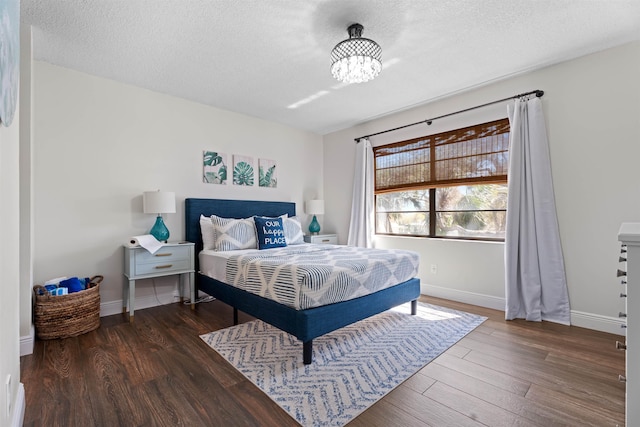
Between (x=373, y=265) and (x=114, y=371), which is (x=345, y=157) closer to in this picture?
(x=373, y=265)

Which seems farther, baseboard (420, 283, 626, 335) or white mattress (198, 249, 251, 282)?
white mattress (198, 249, 251, 282)

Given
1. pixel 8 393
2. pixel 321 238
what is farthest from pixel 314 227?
pixel 8 393

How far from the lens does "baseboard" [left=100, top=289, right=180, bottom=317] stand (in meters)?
3.13

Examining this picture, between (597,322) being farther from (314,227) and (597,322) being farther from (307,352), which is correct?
(314,227)

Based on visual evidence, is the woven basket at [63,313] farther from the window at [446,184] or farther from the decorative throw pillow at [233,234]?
the window at [446,184]

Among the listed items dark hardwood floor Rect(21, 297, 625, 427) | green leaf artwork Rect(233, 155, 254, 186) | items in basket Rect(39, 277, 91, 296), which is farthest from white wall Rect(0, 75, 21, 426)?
green leaf artwork Rect(233, 155, 254, 186)

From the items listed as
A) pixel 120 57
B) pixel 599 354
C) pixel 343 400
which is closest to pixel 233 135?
pixel 120 57

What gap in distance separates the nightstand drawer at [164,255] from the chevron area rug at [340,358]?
1067 mm

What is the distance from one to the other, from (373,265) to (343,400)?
1.13m

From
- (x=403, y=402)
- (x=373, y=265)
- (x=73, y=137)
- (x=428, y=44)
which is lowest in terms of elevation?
(x=403, y=402)

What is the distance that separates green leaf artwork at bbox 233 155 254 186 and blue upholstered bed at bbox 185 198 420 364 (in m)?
0.30

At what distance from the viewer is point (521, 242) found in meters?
3.00

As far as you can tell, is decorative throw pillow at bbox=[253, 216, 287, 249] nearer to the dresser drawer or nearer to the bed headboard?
the bed headboard

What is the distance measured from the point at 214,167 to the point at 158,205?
38.5 inches
